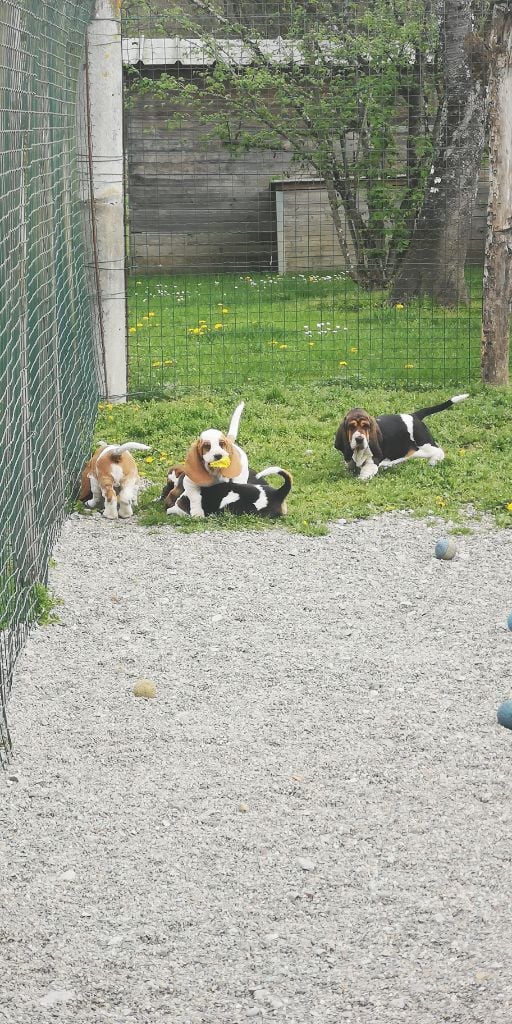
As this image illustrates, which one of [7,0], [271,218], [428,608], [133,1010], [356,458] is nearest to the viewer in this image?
[133,1010]

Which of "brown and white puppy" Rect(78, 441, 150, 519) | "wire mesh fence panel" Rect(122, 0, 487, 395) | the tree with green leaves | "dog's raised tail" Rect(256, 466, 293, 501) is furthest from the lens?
the tree with green leaves

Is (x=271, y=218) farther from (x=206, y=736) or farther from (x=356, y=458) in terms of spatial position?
(x=206, y=736)

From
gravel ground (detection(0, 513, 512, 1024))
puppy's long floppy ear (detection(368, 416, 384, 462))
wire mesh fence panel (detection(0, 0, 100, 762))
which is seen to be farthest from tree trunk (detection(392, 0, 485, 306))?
gravel ground (detection(0, 513, 512, 1024))

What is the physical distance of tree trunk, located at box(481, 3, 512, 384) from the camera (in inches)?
354

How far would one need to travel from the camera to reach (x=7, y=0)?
174 inches

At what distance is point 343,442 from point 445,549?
143 centimetres

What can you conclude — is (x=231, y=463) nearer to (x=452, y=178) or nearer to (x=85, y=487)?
(x=85, y=487)

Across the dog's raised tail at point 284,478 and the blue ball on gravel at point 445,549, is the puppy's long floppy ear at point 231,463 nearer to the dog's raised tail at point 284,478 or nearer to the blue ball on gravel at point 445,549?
the dog's raised tail at point 284,478

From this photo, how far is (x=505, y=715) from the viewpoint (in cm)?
414

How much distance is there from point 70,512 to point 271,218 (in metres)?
11.7

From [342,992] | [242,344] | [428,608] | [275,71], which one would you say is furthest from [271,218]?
[342,992]

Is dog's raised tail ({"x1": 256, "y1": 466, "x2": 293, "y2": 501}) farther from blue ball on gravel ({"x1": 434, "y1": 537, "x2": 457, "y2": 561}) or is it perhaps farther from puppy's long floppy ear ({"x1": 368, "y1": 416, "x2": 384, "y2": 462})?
blue ball on gravel ({"x1": 434, "y1": 537, "x2": 457, "y2": 561})

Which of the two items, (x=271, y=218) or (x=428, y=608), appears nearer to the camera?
(x=428, y=608)

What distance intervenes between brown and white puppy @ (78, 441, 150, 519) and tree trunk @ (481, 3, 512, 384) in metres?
3.85
